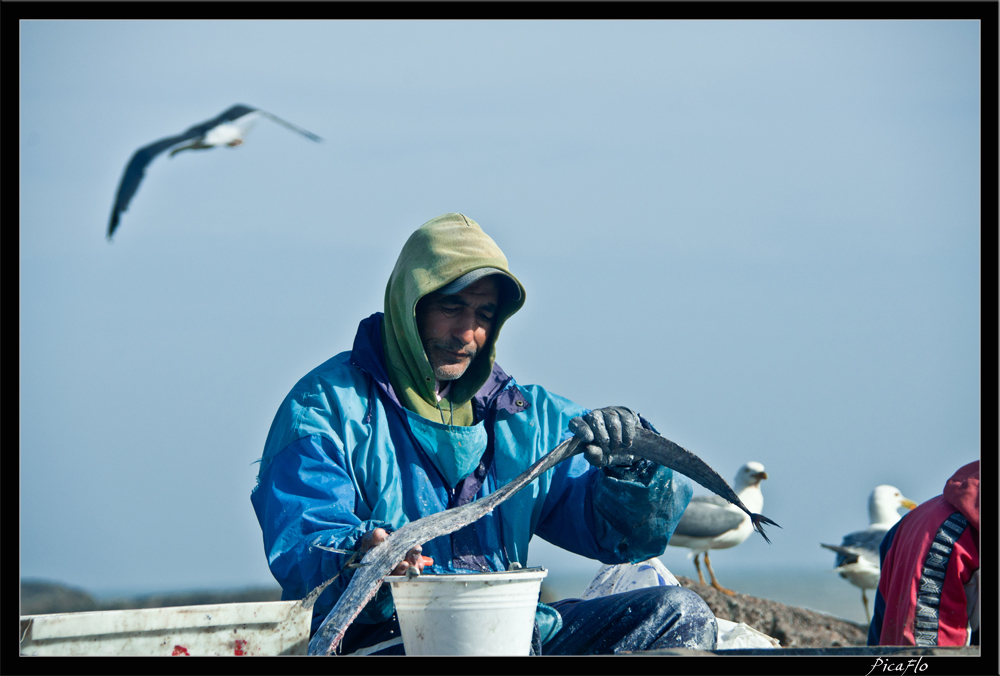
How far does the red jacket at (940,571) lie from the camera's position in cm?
394

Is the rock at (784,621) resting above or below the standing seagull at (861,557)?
above

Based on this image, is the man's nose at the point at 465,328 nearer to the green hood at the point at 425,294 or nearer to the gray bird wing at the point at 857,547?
the green hood at the point at 425,294

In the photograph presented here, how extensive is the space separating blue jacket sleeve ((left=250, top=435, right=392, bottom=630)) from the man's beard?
A: 62 cm

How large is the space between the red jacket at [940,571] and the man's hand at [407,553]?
2161 millimetres

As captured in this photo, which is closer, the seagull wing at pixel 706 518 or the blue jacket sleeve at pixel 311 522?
the blue jacket sleeve at pixel 311 522

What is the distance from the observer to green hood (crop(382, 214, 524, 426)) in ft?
12.8

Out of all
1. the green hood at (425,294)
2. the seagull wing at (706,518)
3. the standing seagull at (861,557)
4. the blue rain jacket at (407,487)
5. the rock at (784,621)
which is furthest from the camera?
the standing seagull at (861,557)

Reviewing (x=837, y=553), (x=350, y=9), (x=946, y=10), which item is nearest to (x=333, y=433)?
(x=350, y=9)

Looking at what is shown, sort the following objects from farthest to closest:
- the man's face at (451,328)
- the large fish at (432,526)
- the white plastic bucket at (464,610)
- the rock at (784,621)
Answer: the rock at (784,621), the man's face at (451,328), the large fish at (432,526), the white plastic bucket at (464,610)

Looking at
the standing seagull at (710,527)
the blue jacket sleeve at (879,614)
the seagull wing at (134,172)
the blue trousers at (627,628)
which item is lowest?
the standing seagull at (710,527)

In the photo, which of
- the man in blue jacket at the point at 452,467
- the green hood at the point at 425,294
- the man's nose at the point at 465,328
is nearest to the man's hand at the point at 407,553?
the man in blue jacket at the point at 452,467

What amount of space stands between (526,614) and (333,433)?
1.10 metres

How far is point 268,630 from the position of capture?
9.55 feet

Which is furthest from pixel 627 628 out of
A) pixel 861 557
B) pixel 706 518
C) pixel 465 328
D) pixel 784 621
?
pixel 861 557
